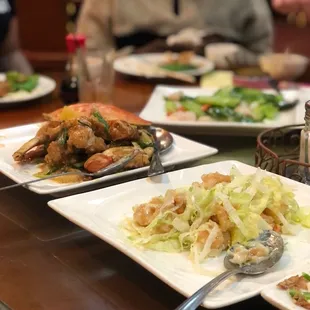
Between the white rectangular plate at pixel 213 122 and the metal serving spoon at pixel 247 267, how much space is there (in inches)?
26.1

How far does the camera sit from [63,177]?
1198 millimetres

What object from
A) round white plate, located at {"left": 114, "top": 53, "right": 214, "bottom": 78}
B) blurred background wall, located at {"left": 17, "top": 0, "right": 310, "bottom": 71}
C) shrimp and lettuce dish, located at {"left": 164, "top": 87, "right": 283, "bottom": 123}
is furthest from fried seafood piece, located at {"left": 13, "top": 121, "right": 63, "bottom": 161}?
blurred background wall, located at {"left": 17, "top": 0, "right": 310, "bottom": 71}

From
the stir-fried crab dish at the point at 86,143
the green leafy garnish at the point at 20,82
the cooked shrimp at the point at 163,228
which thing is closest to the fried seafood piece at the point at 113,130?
the stir-fried crab dish at the point at 86,143

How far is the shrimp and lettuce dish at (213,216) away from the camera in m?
0.92

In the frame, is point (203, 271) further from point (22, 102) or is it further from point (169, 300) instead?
point (22, 102)

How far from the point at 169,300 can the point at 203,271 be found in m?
0.07

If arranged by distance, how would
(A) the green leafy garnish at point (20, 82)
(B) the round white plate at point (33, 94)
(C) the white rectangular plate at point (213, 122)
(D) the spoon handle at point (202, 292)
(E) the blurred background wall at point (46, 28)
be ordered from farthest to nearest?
1. (E) the blurred background wall at point (46, 28)
2. (A) the green leafy garnish at point (20, 82)
3. (B) the round white plate at point (33, 94)
4. (C) the white rectangular plate at point (213, 122)
5. (D) the spoon handle at point (202, 292)

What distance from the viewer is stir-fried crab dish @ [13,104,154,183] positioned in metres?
1.22

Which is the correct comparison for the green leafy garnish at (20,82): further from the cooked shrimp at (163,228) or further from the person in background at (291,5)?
the cooked shrimp at (163,228)

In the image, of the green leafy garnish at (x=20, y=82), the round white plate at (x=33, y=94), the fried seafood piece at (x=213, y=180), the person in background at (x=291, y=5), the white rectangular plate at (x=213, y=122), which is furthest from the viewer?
the person in background at (x=291, y=5)

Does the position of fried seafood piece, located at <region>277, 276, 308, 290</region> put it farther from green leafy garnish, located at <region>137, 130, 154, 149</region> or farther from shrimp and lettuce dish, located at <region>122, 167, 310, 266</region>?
green leafy garnish, located at <region>137, 130, 154, 149</region>

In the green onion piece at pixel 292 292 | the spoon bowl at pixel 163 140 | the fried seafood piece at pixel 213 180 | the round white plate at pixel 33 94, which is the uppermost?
the fried seafood piece at pixel 213 180

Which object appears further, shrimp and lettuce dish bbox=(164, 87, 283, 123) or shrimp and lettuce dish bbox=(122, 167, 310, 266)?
shrimp and lettuce dish bbox=(164, 87, 283, 123)

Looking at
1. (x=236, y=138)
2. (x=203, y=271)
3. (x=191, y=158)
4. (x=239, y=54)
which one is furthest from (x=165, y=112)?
(x=239, y=54)
